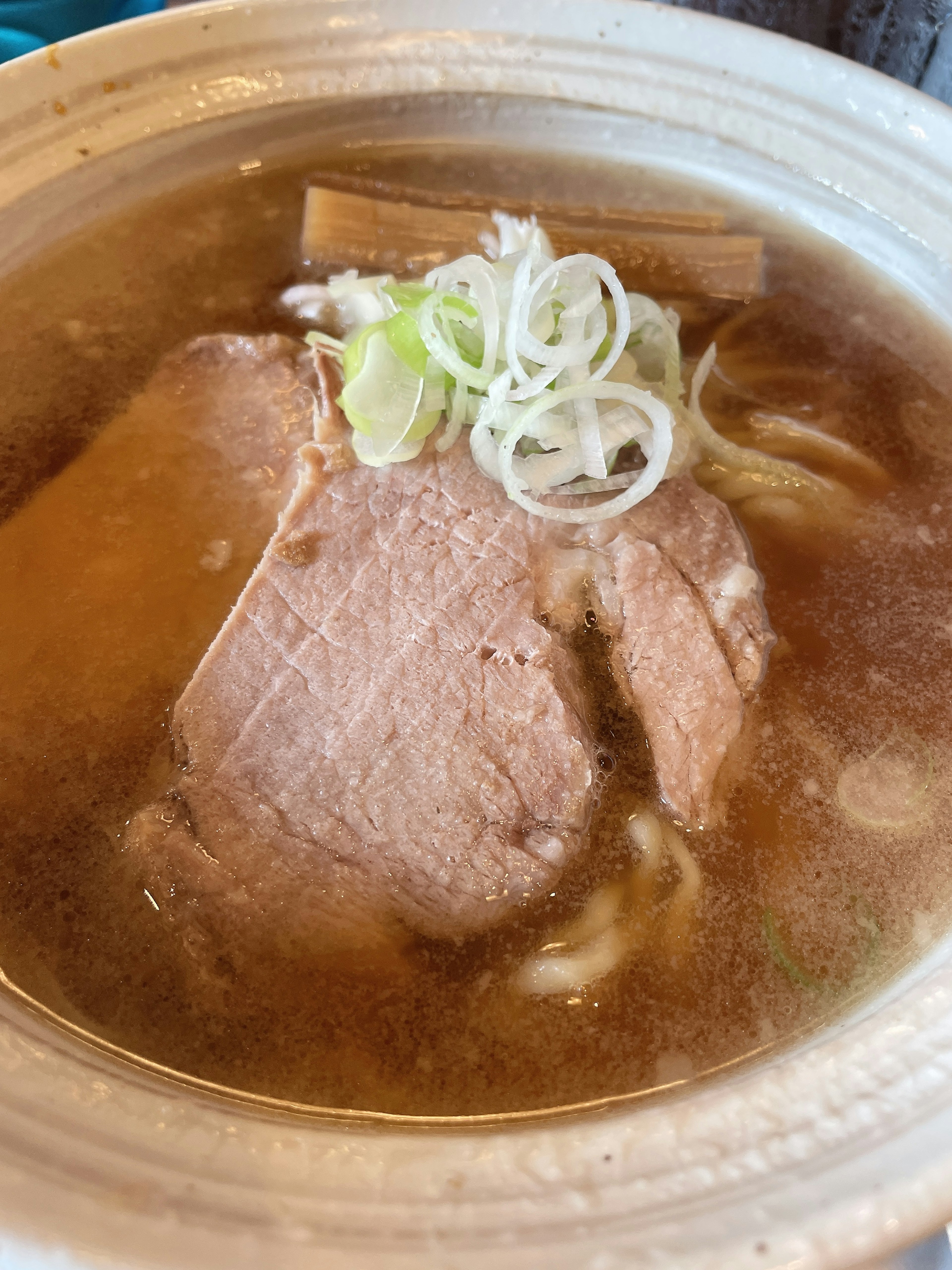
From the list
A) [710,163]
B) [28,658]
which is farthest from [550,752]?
[710,163]

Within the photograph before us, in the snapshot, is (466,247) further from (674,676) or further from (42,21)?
(42,21)

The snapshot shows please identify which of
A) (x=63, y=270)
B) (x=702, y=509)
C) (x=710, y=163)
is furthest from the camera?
(x=710, y=163)

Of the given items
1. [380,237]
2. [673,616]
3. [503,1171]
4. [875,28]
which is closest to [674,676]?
[673,616]

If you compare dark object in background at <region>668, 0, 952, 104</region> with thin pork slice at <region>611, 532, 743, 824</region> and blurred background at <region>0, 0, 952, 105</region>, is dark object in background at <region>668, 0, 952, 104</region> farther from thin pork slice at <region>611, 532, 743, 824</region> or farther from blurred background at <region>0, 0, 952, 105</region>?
thin pork slice at <region>611, 532, 743, 824</region>

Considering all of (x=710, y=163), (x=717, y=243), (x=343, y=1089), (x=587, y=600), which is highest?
(x=710, y=163)

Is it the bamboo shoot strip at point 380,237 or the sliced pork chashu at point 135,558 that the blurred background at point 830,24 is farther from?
the sliced pork chashu at point 135,558

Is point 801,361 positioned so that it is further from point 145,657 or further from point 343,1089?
point 343,1089
